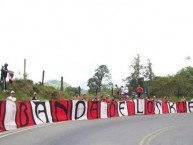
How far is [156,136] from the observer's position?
58.9 feet

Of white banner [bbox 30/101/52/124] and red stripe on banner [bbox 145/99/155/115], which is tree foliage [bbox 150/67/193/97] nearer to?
red stripe on banner [bbox 145/99/155/115]

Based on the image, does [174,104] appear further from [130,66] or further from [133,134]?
[130,66]

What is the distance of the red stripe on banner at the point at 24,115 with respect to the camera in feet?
68.3

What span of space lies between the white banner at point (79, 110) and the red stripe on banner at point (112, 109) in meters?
2.44

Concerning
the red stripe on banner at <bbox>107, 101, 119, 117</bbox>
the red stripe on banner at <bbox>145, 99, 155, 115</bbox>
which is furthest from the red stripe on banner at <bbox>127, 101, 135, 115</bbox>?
the red stripe on banner at <bbox>107, 101, 119, 117</bbox>

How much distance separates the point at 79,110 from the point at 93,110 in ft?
5.04

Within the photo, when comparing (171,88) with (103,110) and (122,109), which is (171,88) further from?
(103,110)

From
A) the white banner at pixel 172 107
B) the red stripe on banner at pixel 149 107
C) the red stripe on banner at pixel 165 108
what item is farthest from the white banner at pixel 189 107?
the red stripe on banner at pixel 149 107

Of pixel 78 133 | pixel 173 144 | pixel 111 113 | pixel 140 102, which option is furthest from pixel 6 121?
pixel 140 102

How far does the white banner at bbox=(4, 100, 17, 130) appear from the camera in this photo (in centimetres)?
1948

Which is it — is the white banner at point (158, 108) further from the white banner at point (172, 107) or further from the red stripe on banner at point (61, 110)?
the red stripe on banner at point (61, 110)

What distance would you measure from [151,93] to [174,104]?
45.1m

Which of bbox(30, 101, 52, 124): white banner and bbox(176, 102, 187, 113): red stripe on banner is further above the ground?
bbox(176, 102, 187, 113): red stripe on banner

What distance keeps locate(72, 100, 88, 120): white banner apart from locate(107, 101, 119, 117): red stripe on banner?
244 centimetres
